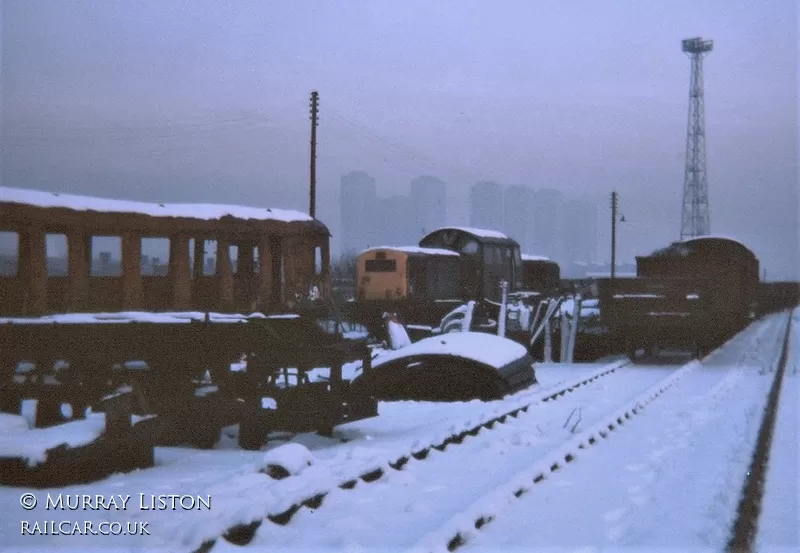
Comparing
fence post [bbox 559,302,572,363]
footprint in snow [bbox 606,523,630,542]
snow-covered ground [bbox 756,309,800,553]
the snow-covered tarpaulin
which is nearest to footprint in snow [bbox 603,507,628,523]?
footprint in snow [bbox 606,523,630,542]

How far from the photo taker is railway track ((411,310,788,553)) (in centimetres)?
546

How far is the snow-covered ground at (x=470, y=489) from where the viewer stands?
552cm

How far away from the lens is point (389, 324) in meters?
14.7

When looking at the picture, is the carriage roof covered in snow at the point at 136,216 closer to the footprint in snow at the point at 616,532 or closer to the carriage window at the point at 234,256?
the carriage window at the point at 234,256

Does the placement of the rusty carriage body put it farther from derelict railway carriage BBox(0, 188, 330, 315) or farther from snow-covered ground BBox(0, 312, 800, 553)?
snow-covered ground BBox(0, 312, 800, 553)

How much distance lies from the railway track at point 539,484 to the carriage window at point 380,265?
806 inches

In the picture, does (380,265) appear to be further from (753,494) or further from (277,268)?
(753,494)

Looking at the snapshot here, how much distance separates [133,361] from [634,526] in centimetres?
544

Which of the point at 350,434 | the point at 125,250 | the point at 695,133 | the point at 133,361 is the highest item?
the point at 695,133

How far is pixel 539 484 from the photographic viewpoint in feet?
23.4

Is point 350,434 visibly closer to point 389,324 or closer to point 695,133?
point 389,324

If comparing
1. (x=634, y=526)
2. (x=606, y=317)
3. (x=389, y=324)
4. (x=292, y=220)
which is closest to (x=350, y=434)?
(x=634, y=526)

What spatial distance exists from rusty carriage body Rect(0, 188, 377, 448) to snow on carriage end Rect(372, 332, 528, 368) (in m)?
1.19

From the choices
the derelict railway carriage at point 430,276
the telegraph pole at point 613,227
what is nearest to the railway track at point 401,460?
the derelict railway carriage at point 430,276
